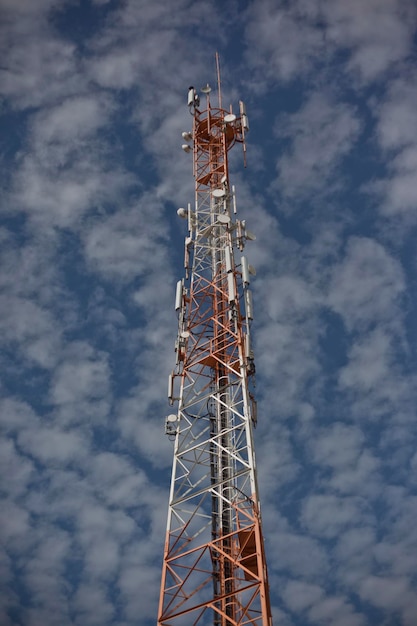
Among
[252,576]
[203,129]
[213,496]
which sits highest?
[203,129]

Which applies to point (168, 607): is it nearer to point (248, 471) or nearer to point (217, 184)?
point (248, 471)

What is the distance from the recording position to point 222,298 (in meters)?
44.8

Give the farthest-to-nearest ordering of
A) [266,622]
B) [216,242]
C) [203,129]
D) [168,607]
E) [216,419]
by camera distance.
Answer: [203,129] → [216,242] → [216,419] → [168,607] → [266,622]

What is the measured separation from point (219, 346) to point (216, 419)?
5.02 metres

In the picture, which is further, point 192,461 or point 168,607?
point 192,461

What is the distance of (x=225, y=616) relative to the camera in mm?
31344

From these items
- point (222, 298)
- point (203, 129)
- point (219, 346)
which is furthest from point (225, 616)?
point (203, 129)

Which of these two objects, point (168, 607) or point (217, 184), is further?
point (217, 184)

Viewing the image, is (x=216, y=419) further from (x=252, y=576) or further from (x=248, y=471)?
(x=252, y=576)

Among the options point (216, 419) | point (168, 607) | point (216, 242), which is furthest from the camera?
point (216, 242)

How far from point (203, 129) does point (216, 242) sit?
34.5 feet

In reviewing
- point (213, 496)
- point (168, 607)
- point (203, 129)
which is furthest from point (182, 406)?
point (203, 129)

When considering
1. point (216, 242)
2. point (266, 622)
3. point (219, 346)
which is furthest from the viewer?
point (216, 242)

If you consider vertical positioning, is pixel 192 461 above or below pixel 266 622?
above
